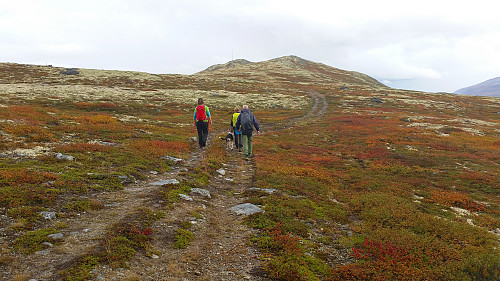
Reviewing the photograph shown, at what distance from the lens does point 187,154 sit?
19.5 m

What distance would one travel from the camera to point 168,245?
718 cm

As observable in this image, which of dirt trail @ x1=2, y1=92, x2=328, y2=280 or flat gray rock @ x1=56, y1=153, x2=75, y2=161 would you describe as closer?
dirt trail @ x1=2, y1=92, x2=328, y2=280

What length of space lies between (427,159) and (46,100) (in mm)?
56943

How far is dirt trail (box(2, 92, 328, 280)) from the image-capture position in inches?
221

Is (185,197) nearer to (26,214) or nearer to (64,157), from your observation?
(26,214)

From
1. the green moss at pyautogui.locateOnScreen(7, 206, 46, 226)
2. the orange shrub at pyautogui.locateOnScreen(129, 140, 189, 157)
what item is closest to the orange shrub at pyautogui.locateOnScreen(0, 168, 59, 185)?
the green moss at pyautogui.locateOnScreen(7, 206, 46, 226)

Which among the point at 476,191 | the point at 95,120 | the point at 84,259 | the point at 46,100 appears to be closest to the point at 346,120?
the point at 476,191

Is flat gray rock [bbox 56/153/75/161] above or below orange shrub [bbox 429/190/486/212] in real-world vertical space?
above

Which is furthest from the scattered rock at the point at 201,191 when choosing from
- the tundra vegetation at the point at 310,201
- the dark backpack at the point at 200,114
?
the dark backpack at the point at 200,114

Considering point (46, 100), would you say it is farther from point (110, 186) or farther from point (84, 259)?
point (84, 259)

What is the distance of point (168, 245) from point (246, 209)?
391cm

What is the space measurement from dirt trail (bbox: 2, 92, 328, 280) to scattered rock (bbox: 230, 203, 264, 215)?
0.92 ft

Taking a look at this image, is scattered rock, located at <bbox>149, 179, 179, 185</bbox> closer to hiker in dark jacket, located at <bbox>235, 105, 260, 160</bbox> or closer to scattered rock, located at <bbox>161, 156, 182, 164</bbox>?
scattered rock, located at <bbox>161, 156, 182, 164</bbox>

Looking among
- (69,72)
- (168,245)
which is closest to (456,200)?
(168,245)
